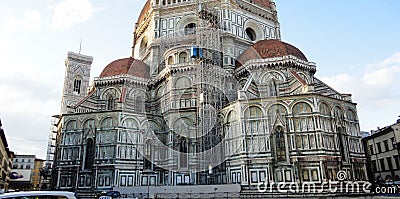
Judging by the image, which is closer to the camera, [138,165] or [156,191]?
[156,191]

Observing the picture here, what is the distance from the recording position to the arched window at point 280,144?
22478 mm

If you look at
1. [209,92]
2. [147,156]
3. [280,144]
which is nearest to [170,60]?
[209,92]

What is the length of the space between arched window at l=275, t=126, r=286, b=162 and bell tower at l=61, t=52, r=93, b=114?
92.6ft

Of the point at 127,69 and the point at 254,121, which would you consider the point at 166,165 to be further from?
the point at 127,69

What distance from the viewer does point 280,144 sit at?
2278 centimetres

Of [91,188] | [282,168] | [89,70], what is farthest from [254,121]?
[89,70]

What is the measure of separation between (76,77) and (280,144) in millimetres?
30784

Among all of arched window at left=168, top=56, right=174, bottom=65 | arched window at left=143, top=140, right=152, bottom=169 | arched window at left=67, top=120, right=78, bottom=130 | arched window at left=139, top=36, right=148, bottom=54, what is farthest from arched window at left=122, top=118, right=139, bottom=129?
arched window at left=139, top=36, right=148, bottom=54

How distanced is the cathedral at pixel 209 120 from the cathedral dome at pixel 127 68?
0.44 feet

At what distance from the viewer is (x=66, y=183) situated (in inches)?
1010

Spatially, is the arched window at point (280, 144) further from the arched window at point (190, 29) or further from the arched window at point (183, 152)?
the arched window at point (190, 29)

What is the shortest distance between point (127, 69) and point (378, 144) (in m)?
28.3

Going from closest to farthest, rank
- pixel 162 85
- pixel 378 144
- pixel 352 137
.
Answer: pixel 352 137 → pixel 162 85 → pixel 378 144

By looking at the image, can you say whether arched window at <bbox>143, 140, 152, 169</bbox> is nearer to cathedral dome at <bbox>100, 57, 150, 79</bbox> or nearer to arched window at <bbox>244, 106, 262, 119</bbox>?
cathedral dome at <bbox>100, 57, 150, 79</bbox>
